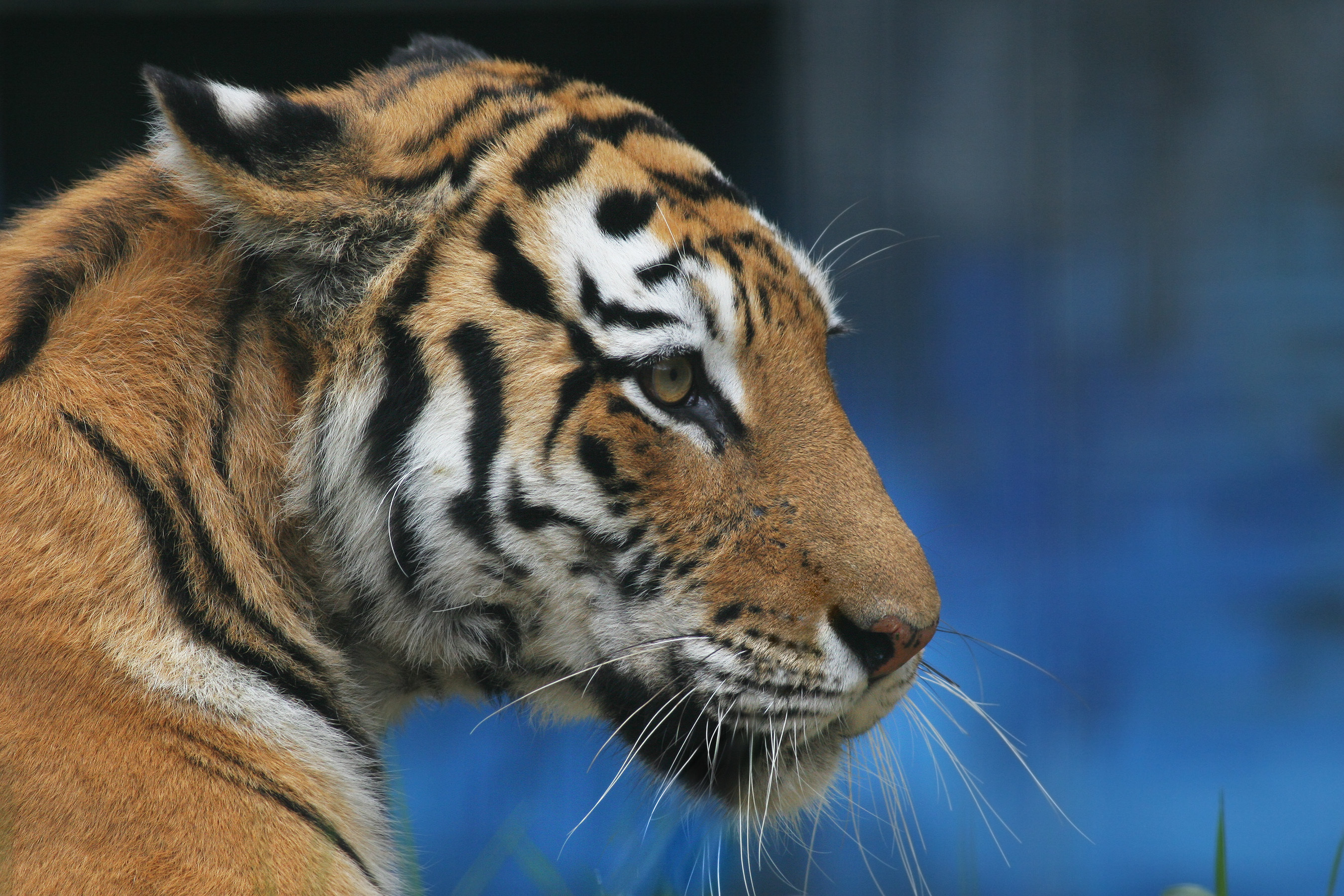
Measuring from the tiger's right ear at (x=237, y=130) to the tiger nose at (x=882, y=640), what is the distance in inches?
33.7

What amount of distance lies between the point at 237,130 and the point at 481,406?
16.7 inches

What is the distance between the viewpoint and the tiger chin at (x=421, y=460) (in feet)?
4.28

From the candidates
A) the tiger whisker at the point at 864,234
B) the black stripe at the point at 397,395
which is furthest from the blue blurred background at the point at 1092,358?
the black stripe at the point at 397,395

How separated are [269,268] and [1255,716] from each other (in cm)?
254

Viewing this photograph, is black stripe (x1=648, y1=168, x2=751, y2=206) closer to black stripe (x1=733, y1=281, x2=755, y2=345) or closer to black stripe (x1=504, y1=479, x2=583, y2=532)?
black stripe (x1=733, y1=281, x2=755, y2=345)

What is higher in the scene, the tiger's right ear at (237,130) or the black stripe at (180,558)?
the tiger's right ear at (237,130)

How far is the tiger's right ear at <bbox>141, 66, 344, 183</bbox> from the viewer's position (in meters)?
1.29

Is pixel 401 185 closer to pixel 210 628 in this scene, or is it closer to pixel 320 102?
pixel 320 102

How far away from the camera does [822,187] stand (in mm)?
2773

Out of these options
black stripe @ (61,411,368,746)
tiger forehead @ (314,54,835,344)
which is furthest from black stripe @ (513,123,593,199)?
black stripe @ (61,411,368,746)

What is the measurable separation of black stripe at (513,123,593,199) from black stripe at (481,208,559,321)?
8 centimetres

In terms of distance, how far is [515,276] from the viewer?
1.45 meters

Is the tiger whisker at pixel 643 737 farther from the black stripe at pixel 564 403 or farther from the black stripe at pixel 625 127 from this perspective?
the black stripe at pixel 625 127

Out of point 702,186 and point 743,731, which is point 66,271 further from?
point 743,731
